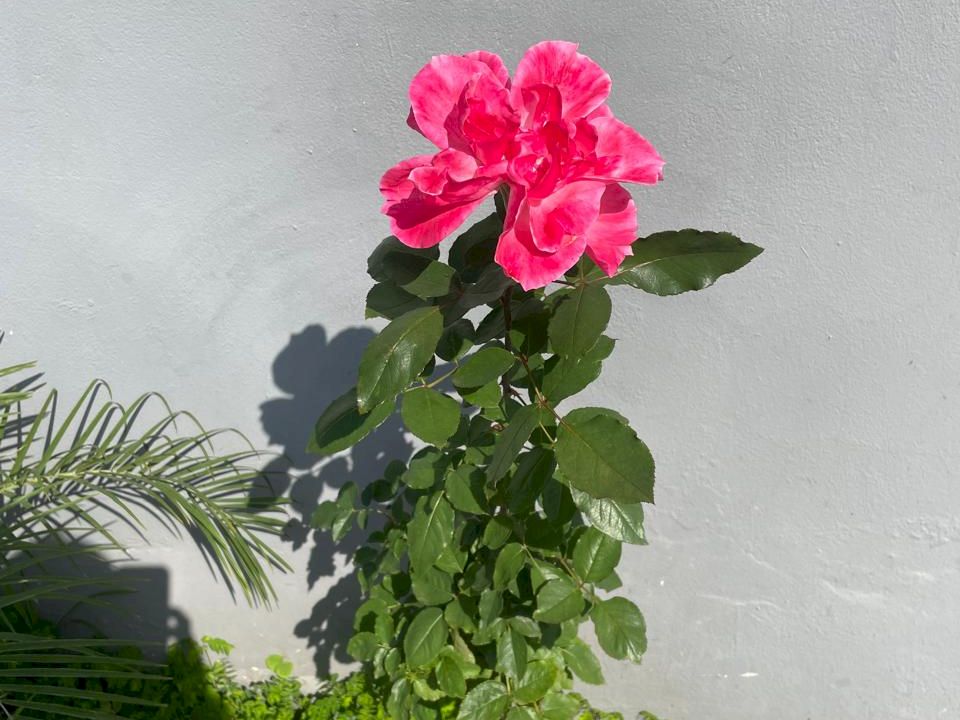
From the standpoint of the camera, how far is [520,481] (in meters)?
1.04

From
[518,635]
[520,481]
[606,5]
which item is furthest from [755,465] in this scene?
[606,5]

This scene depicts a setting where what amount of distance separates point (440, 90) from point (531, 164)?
0.15 m

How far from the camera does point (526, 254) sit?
77cm

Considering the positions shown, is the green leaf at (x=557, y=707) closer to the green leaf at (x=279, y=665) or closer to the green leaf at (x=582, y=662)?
the green leaf at (x=582, y=662)

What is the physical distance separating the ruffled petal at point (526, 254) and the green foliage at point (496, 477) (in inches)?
5.5

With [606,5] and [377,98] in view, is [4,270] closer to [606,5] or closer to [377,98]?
[377,98]

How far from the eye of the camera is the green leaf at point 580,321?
2.93 feet

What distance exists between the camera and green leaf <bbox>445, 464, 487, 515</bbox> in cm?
117

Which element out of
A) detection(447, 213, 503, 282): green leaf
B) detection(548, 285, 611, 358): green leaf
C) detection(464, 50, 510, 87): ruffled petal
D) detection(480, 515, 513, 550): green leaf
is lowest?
detection(480, 515, 513, 550): green leaf

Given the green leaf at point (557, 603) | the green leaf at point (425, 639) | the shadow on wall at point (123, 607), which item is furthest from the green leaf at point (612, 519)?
the shadow on wall at point (123, 607)

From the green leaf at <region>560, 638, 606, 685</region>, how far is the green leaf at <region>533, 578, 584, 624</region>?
0.36 meters

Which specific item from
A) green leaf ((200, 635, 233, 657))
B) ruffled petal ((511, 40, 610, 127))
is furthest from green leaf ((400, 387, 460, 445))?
green leaf ((200, 635, 233, 657))

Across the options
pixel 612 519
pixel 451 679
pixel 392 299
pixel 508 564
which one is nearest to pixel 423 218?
pixel 392 299

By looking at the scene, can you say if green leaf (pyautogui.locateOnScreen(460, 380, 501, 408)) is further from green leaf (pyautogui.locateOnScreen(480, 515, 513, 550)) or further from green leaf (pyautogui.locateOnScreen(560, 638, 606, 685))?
green leaf (pyautogui.locateOnScreen(560, 638, 606, 685))
